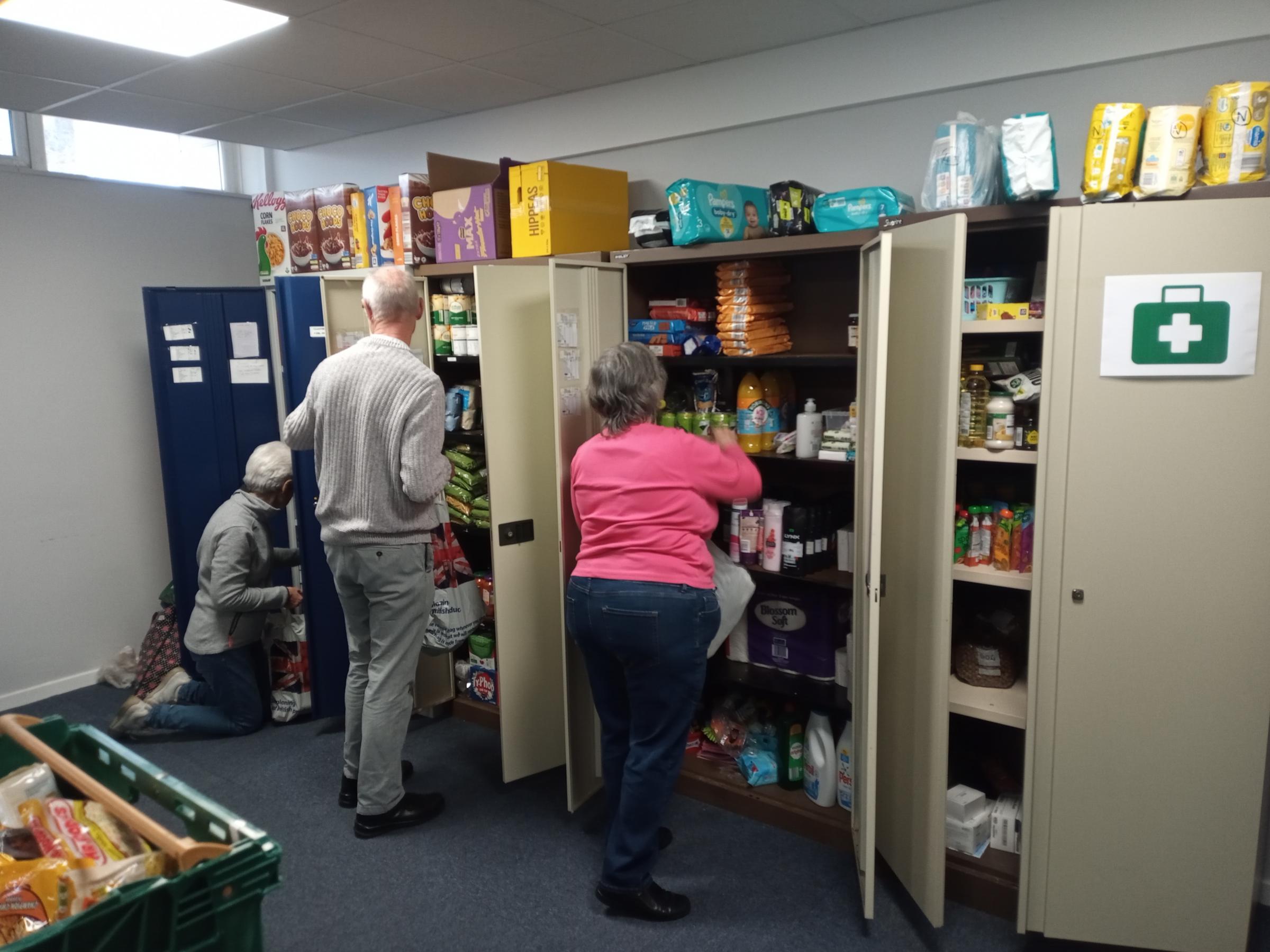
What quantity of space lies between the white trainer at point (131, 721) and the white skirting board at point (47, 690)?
2.42 ft

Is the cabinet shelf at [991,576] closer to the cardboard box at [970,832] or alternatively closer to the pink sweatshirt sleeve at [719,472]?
the pink sweatshirt sleeve at [719,472]

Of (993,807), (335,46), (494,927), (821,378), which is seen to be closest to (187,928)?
(494,927)

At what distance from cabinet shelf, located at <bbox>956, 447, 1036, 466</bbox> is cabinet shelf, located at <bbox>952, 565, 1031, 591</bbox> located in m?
0.29

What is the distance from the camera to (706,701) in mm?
3295

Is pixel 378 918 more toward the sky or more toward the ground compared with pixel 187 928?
more toward the ground

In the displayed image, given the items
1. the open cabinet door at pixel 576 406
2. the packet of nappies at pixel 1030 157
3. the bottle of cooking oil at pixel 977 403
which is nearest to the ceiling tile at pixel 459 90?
the open cabinet door at pixel 576 406

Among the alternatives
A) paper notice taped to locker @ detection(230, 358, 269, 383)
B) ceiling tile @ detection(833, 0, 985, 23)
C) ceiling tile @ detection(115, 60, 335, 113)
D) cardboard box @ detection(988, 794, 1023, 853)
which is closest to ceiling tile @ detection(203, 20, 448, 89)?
ceiling tile @ detection(115, 60, 335, 113)

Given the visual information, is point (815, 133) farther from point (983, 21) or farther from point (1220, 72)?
point (1220, 72)

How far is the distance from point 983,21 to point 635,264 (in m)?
1.25

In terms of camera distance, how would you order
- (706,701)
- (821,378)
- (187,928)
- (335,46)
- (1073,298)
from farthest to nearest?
(706,701)
(821,378)
(335,46)
(1073,298)
(187,928)

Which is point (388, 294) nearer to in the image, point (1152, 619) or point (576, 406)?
point (576, 406)

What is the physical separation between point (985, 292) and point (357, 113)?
282 cm

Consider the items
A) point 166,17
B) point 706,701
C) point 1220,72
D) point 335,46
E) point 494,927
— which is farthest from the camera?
point 706,701

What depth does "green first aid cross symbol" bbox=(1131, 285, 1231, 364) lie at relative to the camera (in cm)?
192
